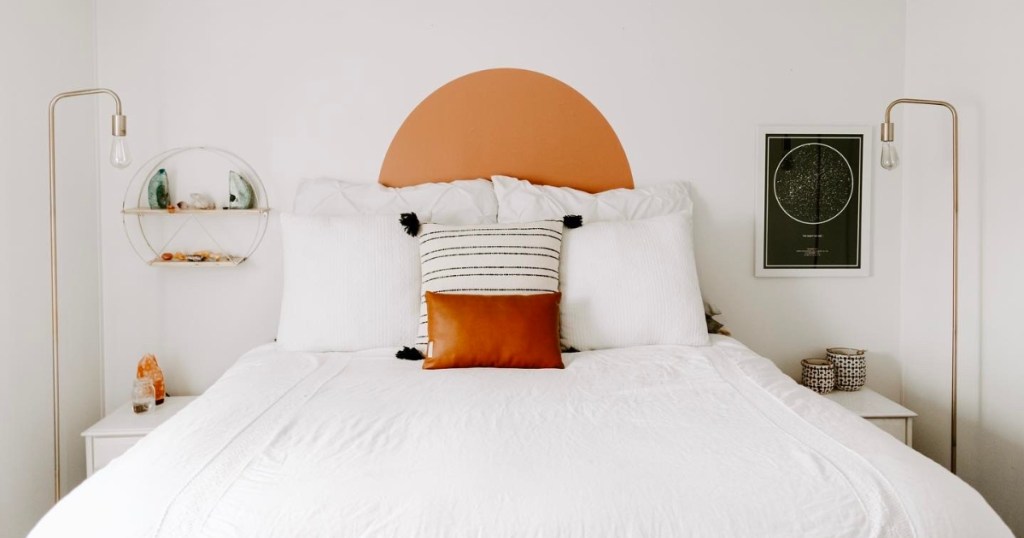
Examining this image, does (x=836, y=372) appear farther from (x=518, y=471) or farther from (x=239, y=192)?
(x=239, y=192)

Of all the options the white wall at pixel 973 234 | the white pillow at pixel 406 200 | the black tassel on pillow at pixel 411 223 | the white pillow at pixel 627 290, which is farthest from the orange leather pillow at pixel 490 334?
the white wall at pixel 973 234

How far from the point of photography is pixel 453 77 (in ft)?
9.53

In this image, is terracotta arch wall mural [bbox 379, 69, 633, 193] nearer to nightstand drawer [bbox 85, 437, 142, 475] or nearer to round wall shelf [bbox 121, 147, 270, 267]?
round wall shelf [bbox 121, 147, 270, 267]

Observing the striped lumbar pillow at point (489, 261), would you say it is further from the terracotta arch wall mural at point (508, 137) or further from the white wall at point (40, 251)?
the white wall at point (40, 251)

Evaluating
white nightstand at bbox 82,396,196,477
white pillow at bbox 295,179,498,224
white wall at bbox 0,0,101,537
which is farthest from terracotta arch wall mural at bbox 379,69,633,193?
white nightstand at bbox 82,396,196,477

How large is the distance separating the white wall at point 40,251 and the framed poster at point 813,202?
2653 mm

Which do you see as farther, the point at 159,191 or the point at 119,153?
the point at 159,191

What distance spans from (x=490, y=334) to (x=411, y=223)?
0.57m

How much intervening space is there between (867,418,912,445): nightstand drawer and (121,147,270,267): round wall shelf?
7.92 feet

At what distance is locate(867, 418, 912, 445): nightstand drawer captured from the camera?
255cm

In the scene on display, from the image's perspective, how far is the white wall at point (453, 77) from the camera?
286cm

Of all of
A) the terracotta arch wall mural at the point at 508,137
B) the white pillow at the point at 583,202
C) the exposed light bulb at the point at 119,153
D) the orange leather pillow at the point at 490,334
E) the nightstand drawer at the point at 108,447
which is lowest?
the nightstand drawer at the point at 108,447

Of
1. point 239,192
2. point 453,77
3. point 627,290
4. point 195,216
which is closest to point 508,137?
point 453,77

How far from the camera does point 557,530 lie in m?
1.12
